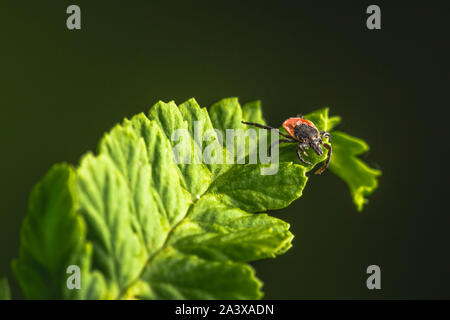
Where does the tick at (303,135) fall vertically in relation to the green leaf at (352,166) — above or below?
above

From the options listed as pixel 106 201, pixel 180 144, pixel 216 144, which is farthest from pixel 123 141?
pixel 216 144

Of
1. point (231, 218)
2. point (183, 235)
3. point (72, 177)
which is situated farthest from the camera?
point (231, 218)

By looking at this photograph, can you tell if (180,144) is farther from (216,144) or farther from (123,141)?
(123,141)
